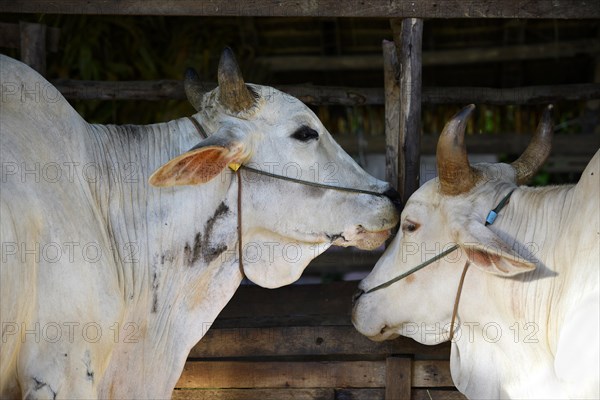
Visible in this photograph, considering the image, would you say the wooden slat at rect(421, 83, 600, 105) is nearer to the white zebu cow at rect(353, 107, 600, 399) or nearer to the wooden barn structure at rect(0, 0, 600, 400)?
the wooden barn structure at rect(0, 0, 600, 400)

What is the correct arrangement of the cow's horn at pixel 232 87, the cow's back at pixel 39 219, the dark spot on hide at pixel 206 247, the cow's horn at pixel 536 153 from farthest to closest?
the cow's horn at pixel 536 153, the dark spot on hide at pixel 206 247, the cow's horn at pixel 232 87, the cow's back at pixel 39 219

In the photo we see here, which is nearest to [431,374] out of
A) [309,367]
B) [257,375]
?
[309,367]

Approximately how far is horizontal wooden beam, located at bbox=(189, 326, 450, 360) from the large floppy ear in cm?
137

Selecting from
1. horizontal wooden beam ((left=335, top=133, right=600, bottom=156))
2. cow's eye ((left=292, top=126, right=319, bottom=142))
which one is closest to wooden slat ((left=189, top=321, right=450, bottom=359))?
cow's eye ((left=292, top=126, right=319, bottom=142))

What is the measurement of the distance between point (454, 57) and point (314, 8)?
3.65 metres

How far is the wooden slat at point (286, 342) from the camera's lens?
5.05 m

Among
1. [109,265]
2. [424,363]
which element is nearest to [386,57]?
[424,363]

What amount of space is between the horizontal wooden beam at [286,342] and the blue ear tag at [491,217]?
3.66 ft

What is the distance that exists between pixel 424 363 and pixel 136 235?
1.76m

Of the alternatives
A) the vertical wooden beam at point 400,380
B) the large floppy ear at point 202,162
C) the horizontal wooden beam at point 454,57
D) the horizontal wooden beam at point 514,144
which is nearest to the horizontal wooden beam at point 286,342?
the vertical wooden beam at point 400,380

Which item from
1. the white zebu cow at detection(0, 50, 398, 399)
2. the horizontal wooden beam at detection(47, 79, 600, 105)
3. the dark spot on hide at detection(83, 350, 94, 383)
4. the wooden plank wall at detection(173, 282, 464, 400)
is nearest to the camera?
the white zebu cow at detection(0, 50, 398, 399)

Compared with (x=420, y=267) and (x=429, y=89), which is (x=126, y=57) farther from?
(x=420, y=267)

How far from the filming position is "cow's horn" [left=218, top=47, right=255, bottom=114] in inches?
155

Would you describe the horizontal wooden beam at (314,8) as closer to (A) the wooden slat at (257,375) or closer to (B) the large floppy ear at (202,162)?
(B) the large floppy ear at (202,162)
